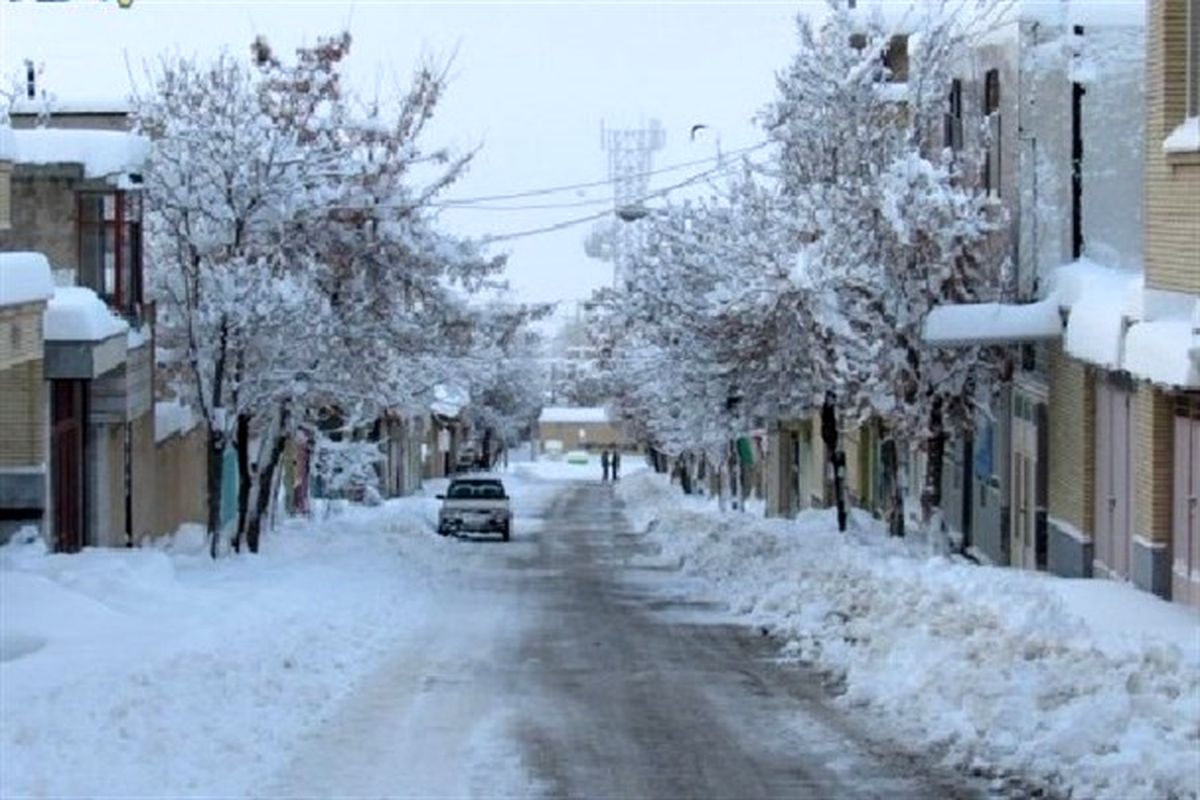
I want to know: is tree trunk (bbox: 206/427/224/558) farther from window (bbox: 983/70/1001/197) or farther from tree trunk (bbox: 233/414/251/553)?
window (bbox: 983/70/1001/197)

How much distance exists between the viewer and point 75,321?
104ft

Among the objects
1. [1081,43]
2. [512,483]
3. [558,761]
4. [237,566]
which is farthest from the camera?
[512,483]

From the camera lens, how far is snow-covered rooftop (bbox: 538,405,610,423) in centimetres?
17688

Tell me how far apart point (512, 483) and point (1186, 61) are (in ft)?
281

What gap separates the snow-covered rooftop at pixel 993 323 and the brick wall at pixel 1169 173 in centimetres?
591

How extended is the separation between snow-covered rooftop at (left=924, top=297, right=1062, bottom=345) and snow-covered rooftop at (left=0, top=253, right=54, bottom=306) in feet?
36.6

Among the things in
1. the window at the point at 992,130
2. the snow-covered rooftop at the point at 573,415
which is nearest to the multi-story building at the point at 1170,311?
the window at the point at 992,130

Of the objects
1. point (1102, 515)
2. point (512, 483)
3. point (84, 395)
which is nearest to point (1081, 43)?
point (1102, 515)

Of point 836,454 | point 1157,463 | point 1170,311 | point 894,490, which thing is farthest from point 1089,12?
point 836,454

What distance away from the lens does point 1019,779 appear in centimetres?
1479

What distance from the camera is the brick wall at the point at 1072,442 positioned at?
2891cm

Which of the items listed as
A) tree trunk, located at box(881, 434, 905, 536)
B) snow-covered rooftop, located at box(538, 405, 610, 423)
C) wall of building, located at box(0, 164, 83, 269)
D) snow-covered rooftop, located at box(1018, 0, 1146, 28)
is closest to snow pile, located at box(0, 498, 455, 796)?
wall of building, located at box(0, 164, 83, 269)

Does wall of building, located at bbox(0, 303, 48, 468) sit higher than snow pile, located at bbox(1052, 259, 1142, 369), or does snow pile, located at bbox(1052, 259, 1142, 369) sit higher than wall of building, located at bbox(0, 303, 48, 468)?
snow pile, located at bbox(1052, 259, 1142, 369)

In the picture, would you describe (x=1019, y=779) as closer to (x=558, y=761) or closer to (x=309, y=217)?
(x=558, y=761)
